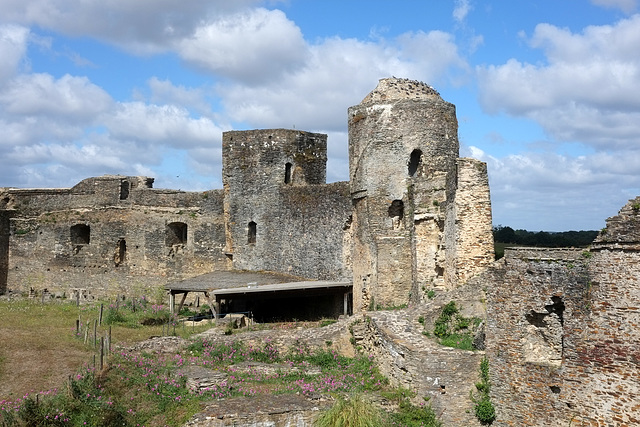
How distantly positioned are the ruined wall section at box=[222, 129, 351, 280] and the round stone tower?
4.30 m

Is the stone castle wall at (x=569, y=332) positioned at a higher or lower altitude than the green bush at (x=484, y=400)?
higher

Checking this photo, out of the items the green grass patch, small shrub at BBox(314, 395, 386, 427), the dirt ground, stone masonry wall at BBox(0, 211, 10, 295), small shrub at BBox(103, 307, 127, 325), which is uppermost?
stone masonry wall at BBox(0, 211, 10, 295)

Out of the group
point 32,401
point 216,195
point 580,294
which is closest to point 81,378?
point 32,401

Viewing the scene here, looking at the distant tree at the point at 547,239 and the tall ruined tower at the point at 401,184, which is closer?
the tall ruined tower at the point at 401,184

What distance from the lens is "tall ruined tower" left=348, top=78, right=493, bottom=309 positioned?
19219mm

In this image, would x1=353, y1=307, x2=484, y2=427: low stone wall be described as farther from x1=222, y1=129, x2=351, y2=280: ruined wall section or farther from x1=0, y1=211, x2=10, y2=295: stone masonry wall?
x1=0, y1=211, x2=10, y2=295: stone masonry wall

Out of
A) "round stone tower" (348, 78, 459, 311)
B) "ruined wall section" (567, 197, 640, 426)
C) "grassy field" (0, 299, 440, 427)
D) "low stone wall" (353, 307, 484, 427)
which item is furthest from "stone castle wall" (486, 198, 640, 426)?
"round stone tower" (348, 78, 459, 311)

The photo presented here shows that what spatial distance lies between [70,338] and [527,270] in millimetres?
13989

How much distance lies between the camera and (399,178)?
20.3 m

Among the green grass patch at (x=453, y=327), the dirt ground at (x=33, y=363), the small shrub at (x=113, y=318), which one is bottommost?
the dirt ground at (x=33, y=363)

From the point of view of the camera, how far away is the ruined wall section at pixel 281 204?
2556 centimetres

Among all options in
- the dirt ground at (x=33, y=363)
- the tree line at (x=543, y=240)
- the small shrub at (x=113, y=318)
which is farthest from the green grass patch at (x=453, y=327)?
the small shrub at (x=113, y=318)

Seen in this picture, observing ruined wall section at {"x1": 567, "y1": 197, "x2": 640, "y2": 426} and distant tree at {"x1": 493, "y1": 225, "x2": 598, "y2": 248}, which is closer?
ruined wall section at {"x1": 567, "y1": 197, "x2": 640, "y2": 426}

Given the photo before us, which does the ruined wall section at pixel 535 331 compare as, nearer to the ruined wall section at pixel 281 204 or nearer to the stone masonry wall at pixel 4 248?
the ruined wall section at pixel 281 204
